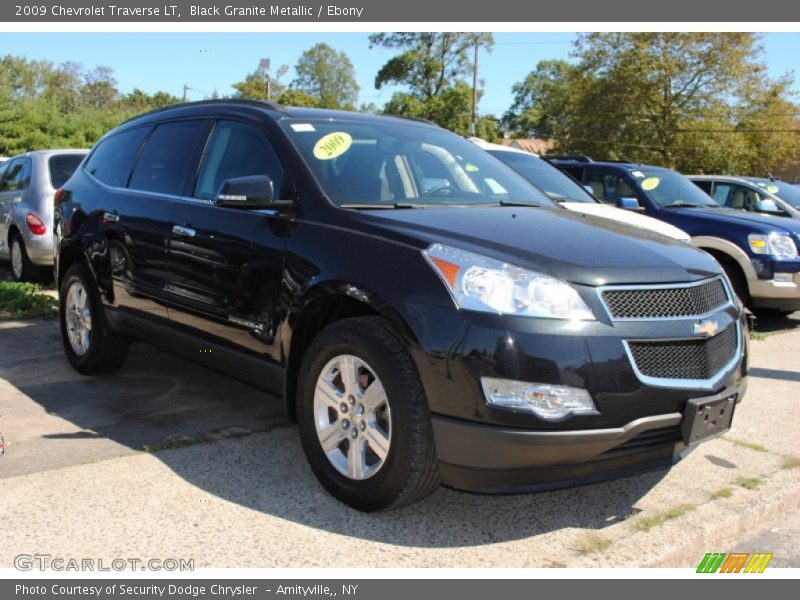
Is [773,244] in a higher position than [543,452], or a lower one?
higher

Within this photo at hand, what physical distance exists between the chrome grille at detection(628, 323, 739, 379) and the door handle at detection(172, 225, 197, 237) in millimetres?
2550

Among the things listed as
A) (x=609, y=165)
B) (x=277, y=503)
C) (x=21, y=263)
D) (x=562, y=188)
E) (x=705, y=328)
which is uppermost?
(x=609, y=165)

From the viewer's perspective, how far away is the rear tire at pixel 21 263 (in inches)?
372

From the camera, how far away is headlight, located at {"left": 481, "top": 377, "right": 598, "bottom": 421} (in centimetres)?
283

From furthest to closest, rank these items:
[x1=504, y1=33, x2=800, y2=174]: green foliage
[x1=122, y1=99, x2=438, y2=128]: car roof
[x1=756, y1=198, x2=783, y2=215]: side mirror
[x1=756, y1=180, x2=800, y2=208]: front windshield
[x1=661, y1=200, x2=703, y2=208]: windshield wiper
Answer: [x1=504, y1=33, x2=800, y2=174]: green foliage
[x1=756, y1=180, x2=800, y2=208]: front windshield
[x1=756, y1=198, x2=783, y2=215]: side mirror
[x1=661, y1=200, x2=703, y2=208]: windshield wiper
[x1=122, y1=99, x2=438, y2=128]: car roof

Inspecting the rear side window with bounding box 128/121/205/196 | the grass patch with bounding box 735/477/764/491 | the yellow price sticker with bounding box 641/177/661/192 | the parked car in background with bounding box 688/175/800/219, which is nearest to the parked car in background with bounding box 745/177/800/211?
the parked car in background with bounding box 688/175/800/219

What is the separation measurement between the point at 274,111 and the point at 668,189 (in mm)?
6455

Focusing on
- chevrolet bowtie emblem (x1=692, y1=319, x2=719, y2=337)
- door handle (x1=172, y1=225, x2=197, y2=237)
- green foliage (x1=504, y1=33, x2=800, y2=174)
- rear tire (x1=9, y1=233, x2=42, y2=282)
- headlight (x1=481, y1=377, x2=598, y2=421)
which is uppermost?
green foliage (x1=504, y1=33, x2=800, y2=174)

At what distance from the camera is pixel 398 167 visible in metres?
4.19

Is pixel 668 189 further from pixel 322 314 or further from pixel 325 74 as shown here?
pixel 325 74

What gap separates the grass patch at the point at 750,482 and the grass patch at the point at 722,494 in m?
0.12

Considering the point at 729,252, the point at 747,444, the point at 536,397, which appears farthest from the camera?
the point at 729,252

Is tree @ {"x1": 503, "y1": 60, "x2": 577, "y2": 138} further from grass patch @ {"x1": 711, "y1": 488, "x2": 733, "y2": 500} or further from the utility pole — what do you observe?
grass patch @ {"x1": 711, "y1": 488, "x2": 733, "y2": 500}

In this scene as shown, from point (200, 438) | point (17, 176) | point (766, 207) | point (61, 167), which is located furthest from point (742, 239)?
point (17, 176)
